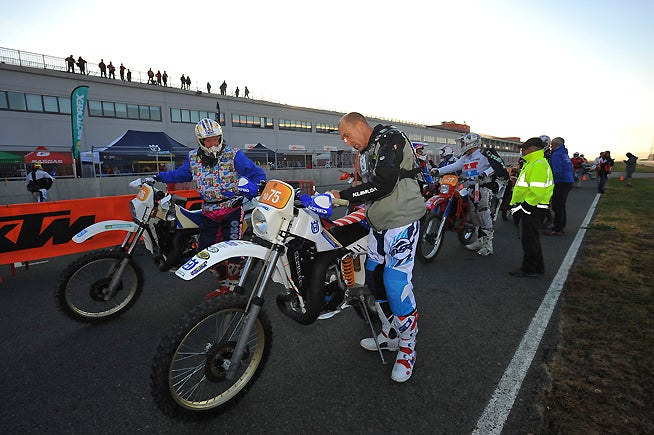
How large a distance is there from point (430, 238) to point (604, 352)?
319 centimetres

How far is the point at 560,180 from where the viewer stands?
8.46 m

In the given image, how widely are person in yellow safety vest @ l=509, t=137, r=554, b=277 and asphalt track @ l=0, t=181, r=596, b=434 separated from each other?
0.59 meters

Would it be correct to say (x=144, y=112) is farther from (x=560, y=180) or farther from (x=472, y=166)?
(x=560, y=180)

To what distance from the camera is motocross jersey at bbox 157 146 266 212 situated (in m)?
4.30

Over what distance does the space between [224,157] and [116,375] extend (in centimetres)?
263

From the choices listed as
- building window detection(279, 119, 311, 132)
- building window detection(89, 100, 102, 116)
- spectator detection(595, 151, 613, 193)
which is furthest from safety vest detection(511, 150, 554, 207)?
building window detection(279, 119, 311, 132)

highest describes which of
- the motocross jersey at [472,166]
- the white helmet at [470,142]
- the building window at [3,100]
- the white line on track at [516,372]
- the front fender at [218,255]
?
the building window at [3,100]

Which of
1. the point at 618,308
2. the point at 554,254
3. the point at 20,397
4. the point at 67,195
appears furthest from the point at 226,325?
the point at 67,195

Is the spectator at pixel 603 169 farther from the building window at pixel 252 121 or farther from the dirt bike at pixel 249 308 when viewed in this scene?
the building window at pixel 252 121

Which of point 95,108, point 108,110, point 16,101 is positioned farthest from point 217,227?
point 108,110

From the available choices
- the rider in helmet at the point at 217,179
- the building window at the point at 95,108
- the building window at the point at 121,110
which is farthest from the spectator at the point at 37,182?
the building window at the point at 121,110

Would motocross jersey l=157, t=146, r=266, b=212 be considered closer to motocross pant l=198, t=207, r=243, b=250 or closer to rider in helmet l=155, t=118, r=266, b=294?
rider in helmet l=155, t=118, r=266, b=294

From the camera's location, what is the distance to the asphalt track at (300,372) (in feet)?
7.87

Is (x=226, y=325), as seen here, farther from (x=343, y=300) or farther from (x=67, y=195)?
(x=67, y=195)
